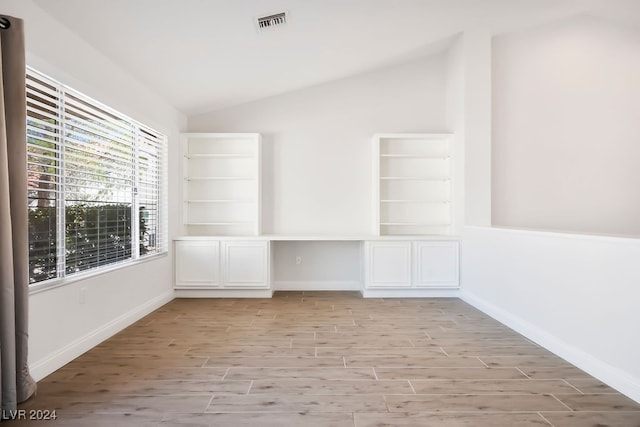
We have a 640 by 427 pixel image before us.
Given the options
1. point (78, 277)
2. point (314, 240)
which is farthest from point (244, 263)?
point (78, 277)

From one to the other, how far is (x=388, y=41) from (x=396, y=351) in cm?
337

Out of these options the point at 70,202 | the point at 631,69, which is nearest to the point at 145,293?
the point at 70,202

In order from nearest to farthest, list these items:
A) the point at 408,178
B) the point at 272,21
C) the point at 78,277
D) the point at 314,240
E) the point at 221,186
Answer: the point at 78,277
the point at 272,21
the point at 314,240
the point at 408,178
the point at 221,186

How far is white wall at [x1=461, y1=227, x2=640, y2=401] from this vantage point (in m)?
2.19

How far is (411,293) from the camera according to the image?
15.3ft

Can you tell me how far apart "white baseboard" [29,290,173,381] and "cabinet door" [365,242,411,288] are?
2553 mm

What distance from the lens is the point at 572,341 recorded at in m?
2.64

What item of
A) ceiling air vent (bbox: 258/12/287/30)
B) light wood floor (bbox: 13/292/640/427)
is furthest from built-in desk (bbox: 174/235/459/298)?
ceiling air vent (bbox: 258/12/287/30)

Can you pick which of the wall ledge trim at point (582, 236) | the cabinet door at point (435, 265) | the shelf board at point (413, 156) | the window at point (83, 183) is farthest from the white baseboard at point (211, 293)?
the wall ledge trim at point (582, 236)

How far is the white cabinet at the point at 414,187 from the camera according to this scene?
4957 millimetres

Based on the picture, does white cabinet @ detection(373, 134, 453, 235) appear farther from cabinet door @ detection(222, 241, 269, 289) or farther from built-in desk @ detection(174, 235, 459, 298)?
cabinet door @ detection(222, 241, 269, 289)

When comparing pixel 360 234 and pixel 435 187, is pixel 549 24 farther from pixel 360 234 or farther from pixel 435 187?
pixel 360 234

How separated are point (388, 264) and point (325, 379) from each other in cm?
244

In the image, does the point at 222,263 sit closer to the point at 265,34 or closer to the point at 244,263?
the point at 244,263
